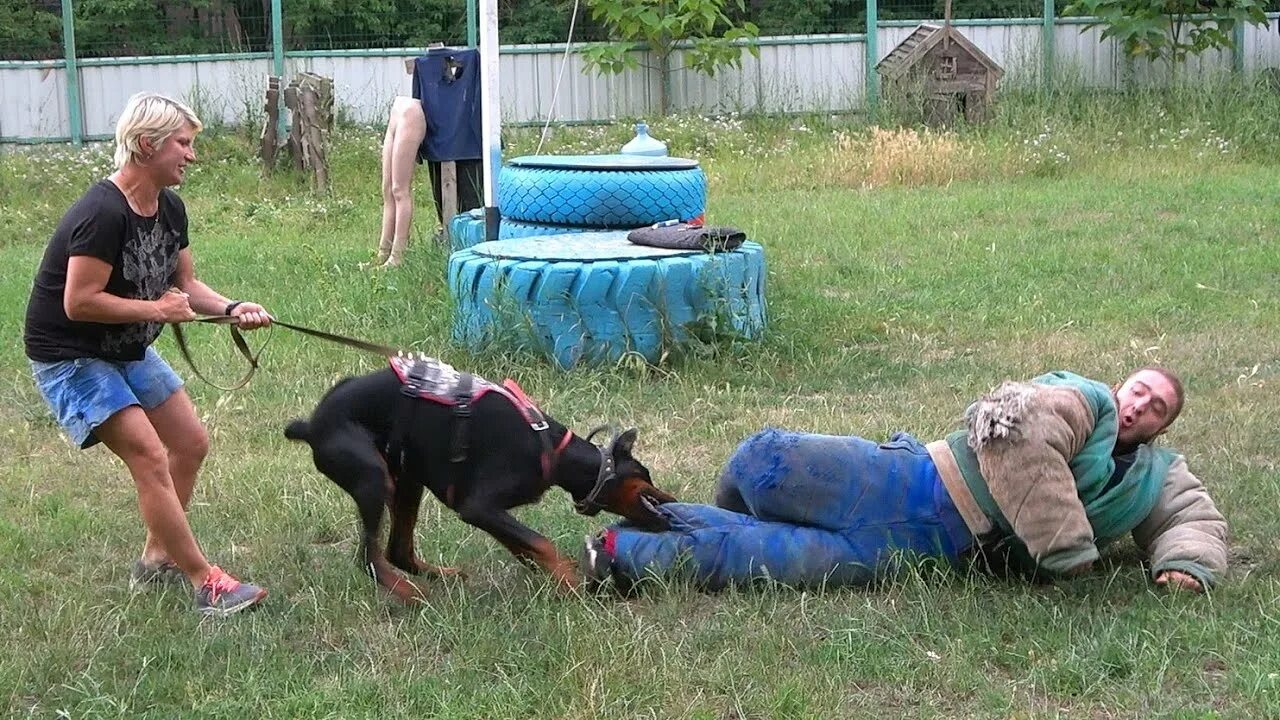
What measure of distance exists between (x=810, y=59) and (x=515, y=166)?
11.4 m

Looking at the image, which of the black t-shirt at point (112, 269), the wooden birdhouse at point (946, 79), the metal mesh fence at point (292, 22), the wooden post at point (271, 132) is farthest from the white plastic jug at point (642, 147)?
the metal mesh fence at point (292, 22)

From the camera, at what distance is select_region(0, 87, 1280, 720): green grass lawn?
3488 millimetres

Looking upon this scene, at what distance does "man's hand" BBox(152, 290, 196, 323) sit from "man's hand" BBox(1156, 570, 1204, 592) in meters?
2.87

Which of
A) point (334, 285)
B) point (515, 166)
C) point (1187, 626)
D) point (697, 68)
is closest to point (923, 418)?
point (1187, 626)

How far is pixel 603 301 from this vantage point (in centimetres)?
674

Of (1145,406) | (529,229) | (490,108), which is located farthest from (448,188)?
(1145,406)

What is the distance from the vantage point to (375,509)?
4031 millimetres

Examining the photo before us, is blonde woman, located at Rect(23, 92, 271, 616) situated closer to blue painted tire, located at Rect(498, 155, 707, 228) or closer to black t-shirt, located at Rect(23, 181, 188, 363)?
black t-shirt, located at Rect(23, 181, 188, 363)

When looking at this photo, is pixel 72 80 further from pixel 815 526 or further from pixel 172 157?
pixel 815 526

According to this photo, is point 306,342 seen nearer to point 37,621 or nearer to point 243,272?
point 243,272

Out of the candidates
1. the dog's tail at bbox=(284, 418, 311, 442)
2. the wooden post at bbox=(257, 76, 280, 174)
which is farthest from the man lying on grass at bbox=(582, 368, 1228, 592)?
the wooden post at bbox=(257, 76, 280, 174)

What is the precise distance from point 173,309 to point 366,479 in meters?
0.74

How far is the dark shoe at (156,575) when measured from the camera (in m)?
4.40

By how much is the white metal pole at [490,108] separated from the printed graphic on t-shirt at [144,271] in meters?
3.78
